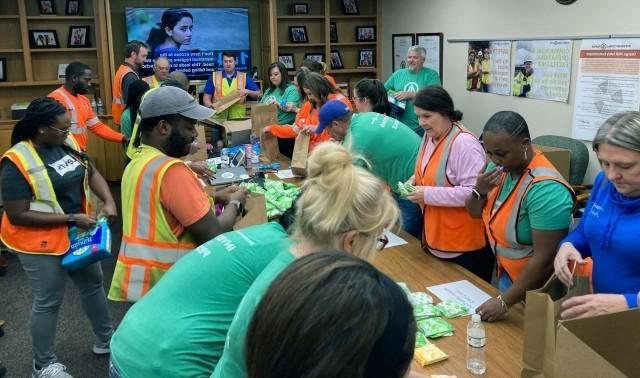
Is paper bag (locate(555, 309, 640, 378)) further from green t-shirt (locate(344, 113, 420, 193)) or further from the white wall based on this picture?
the white wall

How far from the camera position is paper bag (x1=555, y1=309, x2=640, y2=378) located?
1159mm

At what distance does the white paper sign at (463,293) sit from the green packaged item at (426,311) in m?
0.11

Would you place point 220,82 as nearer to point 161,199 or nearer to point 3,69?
point 3,69

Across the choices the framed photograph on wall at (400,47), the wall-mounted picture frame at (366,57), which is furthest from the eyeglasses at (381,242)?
the wall-mounted picture frame at (366,57)

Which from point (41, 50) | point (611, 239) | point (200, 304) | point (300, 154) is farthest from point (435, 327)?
point (41, 50)

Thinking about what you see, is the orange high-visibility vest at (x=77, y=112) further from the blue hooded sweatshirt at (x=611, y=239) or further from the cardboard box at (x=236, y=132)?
the blue hooded sweatshirt at (x=611, y=239)

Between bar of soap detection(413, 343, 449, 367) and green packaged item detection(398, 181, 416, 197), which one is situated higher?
green packaged item detection(398, 181, 416, 197)

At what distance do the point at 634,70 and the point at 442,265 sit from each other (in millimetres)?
2620

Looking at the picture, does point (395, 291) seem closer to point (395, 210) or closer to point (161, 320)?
point (395, 210)

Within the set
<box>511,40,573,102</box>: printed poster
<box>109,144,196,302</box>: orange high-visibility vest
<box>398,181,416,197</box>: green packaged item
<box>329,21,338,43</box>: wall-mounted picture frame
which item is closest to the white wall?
<box>511,40,573,102</box>: printed poster

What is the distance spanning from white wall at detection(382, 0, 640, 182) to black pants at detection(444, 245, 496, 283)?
7.62 feet

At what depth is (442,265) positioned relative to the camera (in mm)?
2533

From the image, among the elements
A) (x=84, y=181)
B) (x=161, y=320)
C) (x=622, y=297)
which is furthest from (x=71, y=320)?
(x=622, y=297)

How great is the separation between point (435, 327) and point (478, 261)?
770mm
